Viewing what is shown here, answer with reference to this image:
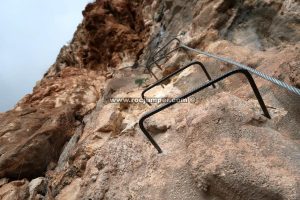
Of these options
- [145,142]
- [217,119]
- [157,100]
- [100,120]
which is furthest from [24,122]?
[217,119]

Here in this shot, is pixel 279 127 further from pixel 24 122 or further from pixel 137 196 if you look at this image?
pixel 24 122

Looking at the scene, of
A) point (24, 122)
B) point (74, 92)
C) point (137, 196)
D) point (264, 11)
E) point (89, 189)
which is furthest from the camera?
point (74, 92)

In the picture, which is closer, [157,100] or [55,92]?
[157,100]

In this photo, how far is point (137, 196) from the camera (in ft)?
10.3

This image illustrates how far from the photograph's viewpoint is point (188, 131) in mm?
3207

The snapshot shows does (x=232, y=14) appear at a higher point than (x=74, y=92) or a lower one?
higher

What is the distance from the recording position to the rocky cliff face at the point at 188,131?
8.50 ft

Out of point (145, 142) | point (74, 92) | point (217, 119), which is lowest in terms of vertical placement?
point (74, 92)

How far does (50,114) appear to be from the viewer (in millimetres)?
8828

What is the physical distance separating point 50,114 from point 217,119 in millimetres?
6802

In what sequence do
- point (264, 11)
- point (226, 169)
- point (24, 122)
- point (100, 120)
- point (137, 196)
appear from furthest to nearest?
point (24, 122), point (100, 120), point (264, 11), point (137, 196), point (226, 169)

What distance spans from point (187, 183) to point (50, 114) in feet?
22.3

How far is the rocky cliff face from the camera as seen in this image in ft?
8.50

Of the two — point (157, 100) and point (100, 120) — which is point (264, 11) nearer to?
point (157, 100)
